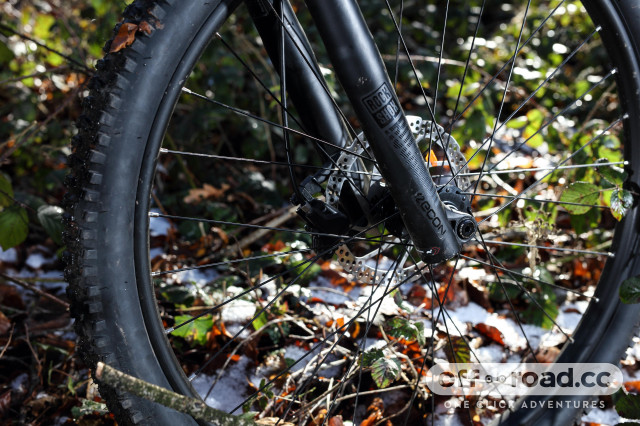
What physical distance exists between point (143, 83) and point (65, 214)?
10.1 inches

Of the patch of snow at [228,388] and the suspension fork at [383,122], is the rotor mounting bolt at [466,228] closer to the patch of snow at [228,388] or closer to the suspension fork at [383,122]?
the suspension fork at [383,122]

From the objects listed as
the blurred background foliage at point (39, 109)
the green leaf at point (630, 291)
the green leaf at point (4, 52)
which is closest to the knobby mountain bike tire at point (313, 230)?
the green leaf at point (630, 291)

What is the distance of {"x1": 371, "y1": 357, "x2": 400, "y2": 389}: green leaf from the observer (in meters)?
1.33

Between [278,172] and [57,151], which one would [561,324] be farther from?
[57,151]

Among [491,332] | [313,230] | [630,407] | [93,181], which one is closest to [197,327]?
[313,230]

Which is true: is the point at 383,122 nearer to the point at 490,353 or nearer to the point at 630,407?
the point at 630,407

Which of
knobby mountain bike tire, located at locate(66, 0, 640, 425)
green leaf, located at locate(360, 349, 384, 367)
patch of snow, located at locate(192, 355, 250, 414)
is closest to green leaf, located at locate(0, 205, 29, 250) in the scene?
knobby mountain bike tire, located at locate(66, 0, 640, 425)

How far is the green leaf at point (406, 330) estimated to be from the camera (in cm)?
142

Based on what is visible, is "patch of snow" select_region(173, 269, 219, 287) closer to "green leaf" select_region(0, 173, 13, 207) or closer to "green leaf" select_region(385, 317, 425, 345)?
"green leaf" select_region(0, 173, 13, 207)

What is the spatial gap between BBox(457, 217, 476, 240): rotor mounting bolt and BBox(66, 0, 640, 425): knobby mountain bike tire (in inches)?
2.7

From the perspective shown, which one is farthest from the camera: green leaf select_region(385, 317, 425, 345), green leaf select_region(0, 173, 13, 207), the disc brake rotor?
green leaf select_region(0, 173, 13, 207)

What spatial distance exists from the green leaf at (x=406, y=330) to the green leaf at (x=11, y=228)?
1038 mm

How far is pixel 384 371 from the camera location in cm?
134

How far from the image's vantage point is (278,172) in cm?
265
